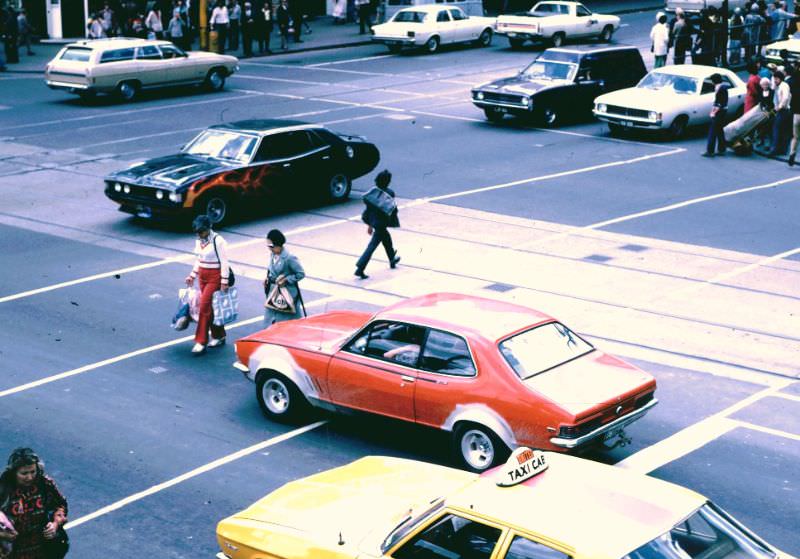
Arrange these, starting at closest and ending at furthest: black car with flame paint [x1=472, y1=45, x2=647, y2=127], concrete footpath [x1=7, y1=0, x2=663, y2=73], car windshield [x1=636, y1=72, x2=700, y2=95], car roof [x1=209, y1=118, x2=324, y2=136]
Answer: car roof [x1=209, y1=118, x2=324, y2=136], car windshield [x1=636, y1=72, x2=700, y2=95], black car with flame paint [x1=472, y1=45, x2=647, y2=127], concrete footpath [x1=7, y1=0, x2=663, y2=73]

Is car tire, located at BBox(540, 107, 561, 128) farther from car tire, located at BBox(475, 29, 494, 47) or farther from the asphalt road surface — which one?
car tire, located at BBox(475, 29, 494, 47)

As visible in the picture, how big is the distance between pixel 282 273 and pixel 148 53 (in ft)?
66.3

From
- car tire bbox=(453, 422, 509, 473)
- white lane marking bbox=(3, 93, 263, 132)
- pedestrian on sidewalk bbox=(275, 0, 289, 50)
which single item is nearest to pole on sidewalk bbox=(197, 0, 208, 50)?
pedestrian on sidewalk bbox=(275, 0, 289, 50)

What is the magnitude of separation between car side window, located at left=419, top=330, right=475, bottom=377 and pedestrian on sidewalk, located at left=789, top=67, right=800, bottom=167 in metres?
15.7

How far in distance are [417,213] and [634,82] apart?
1155 centimetres

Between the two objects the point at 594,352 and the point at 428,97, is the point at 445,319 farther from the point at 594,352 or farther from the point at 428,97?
the point at 428,97

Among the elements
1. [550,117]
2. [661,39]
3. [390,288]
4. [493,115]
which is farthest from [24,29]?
[390,288]

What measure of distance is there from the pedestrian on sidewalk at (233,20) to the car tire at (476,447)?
3195 centimetres

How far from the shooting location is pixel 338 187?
69.9ft

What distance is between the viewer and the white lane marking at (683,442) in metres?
10.8

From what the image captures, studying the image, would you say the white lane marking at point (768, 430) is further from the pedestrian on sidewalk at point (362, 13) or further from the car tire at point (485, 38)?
the pedestrian on sidewalk at point (362, 13)

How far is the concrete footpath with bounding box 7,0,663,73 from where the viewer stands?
125 feet

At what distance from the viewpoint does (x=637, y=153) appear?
25.5 metres

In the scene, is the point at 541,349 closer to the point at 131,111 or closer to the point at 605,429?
the point at 605,429
